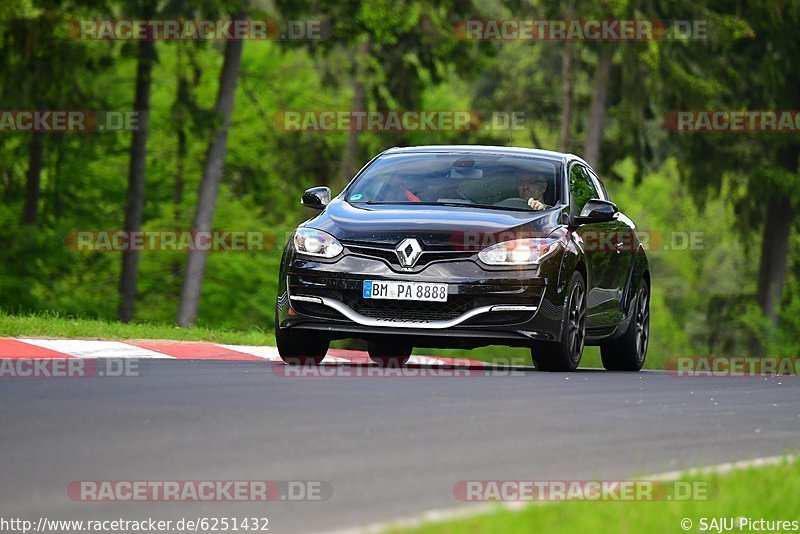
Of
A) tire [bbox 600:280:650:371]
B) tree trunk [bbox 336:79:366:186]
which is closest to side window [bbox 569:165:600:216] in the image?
tire [bbox 600:280:650:371]

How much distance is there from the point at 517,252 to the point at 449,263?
0.56m

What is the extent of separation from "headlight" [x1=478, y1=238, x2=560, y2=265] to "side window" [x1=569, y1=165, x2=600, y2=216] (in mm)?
1163

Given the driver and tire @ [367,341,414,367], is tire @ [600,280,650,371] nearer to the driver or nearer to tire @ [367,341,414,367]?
tire @ [367,341,414,367]

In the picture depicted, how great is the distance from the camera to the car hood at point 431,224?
12719mm

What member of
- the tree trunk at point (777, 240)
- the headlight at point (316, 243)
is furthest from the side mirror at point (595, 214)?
the tree trunk at point (777, 240)

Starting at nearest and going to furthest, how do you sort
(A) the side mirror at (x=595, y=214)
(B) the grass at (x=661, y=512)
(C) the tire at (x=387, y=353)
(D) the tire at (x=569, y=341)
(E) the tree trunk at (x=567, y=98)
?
(B) the grass at (x=661, y=512), (D) the tire at (x=569, y=341), (A) the side mirror at (x=595, y=214), (C) the tire at (x=387, y=353), (E) the tree trunk at (x=567, y=98)

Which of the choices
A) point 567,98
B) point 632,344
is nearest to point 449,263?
point 632,344

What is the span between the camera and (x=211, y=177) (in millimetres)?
32500

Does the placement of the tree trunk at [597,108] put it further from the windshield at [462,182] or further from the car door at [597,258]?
the windshield at [462,182]

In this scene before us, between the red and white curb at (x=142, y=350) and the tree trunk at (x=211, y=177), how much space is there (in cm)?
1625

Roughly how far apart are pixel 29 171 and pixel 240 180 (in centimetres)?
960

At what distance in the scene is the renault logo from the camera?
12594mm

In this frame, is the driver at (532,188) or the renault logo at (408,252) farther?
the driver at (532,188)

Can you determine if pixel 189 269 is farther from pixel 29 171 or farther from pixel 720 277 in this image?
pixel 720 277
